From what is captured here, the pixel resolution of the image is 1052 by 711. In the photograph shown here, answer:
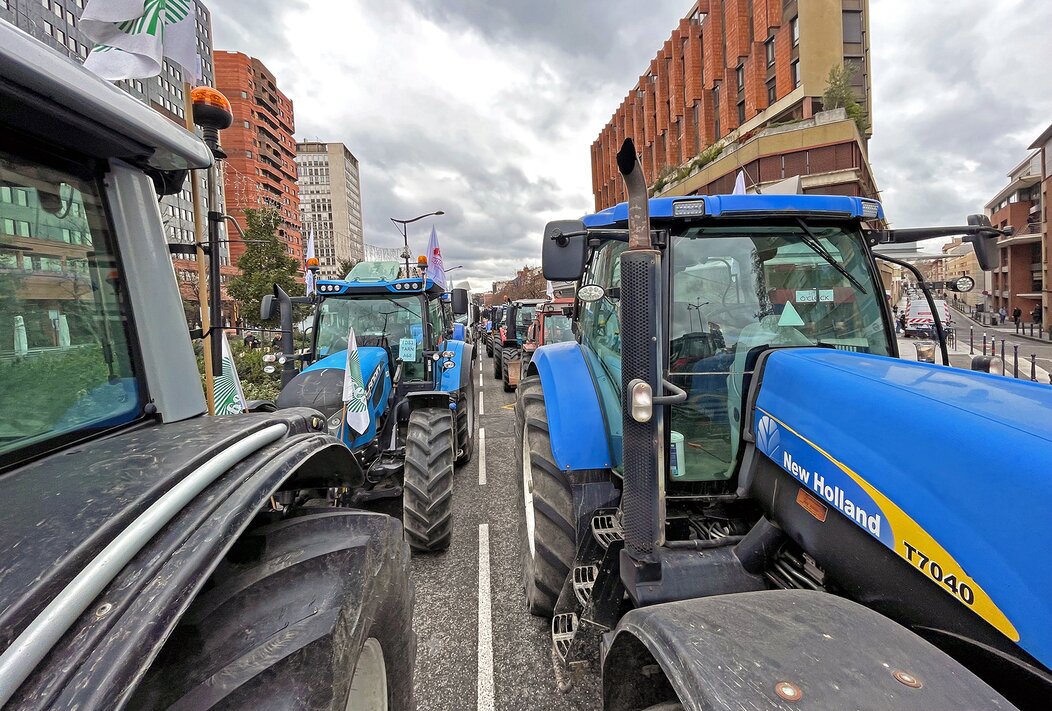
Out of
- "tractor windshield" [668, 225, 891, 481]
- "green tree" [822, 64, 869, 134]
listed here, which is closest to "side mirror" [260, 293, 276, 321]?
"tractor windshield" [668, 225, 891, 481]

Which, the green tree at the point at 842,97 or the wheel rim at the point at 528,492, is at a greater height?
the green tree at the point at 842,97

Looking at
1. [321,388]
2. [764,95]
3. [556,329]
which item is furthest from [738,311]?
[764,95]

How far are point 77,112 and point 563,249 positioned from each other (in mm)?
1843

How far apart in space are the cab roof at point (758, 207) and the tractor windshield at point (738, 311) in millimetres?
111

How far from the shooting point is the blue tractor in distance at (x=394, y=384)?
3.79m

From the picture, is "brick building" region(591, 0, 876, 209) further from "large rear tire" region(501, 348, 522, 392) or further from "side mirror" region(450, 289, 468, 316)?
"side mirror" region(450, 289, 468, 316)

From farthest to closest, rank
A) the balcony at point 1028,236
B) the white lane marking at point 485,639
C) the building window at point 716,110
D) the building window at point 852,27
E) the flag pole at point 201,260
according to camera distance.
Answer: the balcony at point 1028,236 → the building window at point 716,110 → the building window at point 852,27 → the white lane marking at point 485,639 → the flag pole at point 201,260

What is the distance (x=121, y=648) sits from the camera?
76cm

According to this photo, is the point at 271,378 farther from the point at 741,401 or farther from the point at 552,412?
the point at 741,401

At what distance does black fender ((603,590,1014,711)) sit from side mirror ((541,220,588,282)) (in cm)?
163

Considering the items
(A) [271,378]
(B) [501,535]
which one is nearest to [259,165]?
(A) [271,378]

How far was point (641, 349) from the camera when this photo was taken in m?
1.66

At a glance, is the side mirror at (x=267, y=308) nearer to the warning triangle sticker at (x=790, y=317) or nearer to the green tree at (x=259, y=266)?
the warning triangle sticker at (x=790, y=317)

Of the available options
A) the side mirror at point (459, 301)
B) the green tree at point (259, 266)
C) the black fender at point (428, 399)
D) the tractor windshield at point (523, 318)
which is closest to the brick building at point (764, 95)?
the tractor windshield at point (523, 318)
